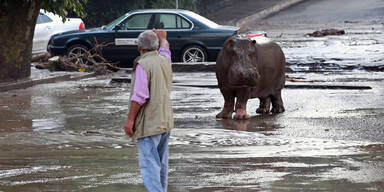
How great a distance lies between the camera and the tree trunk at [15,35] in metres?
16.5

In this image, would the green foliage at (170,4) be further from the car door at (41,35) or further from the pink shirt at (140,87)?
the pink shirt at (140,87)

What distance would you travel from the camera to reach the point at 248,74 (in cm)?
1130

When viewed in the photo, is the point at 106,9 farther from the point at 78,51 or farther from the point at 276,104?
the point at 276,104

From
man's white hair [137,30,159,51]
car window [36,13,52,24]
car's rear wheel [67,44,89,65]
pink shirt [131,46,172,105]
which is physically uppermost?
man's white hair [137,30,159,51]

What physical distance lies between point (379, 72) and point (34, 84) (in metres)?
7.87

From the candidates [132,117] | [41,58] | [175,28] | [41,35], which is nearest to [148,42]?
[132,117]

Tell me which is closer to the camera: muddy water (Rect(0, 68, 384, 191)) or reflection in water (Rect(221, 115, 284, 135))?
muddy water (Rect(0, 68, 384, 191))

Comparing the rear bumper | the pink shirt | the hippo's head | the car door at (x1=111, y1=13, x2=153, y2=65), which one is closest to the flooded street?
the hippo's head

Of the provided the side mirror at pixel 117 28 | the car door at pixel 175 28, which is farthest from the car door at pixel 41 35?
the car door at pixel 175 28

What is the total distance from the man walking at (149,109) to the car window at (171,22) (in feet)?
47.4

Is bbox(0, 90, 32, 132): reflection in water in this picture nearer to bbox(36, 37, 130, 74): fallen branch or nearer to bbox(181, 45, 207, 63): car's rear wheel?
bbox(36, 37, 130, 74): fallen branch

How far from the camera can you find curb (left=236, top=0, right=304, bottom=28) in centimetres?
4350

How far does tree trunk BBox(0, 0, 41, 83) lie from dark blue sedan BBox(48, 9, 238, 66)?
144 inches

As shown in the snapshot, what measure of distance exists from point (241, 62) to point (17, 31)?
6976mm
